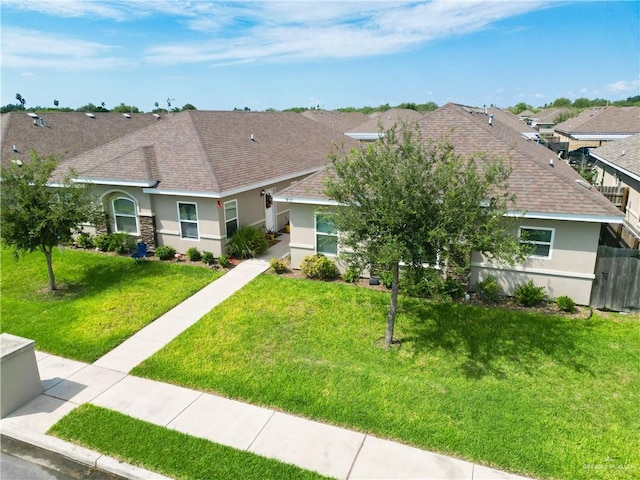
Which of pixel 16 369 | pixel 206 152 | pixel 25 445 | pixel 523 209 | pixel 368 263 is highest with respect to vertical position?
pixel 206 152

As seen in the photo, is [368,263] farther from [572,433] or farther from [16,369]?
[16,369]

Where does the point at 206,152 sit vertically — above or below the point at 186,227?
above

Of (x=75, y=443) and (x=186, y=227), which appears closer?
(x=75, y=443)

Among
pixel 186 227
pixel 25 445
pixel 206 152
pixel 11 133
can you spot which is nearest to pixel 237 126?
pixel 206 152

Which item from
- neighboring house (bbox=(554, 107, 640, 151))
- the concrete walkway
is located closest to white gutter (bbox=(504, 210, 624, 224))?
the concrete walkway

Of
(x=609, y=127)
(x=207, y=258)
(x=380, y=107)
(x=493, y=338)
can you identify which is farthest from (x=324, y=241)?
(x=380, y=107)

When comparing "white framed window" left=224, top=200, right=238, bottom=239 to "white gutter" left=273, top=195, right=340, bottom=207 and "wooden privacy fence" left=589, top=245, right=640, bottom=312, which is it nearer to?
"white gutter" left=273, top=195, right=340, bottom=207

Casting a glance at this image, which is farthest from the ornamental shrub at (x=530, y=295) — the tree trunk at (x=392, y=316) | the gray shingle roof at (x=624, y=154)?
the gray shingle roof at (x=624, y=154)

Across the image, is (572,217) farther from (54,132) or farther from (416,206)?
(54,132)
